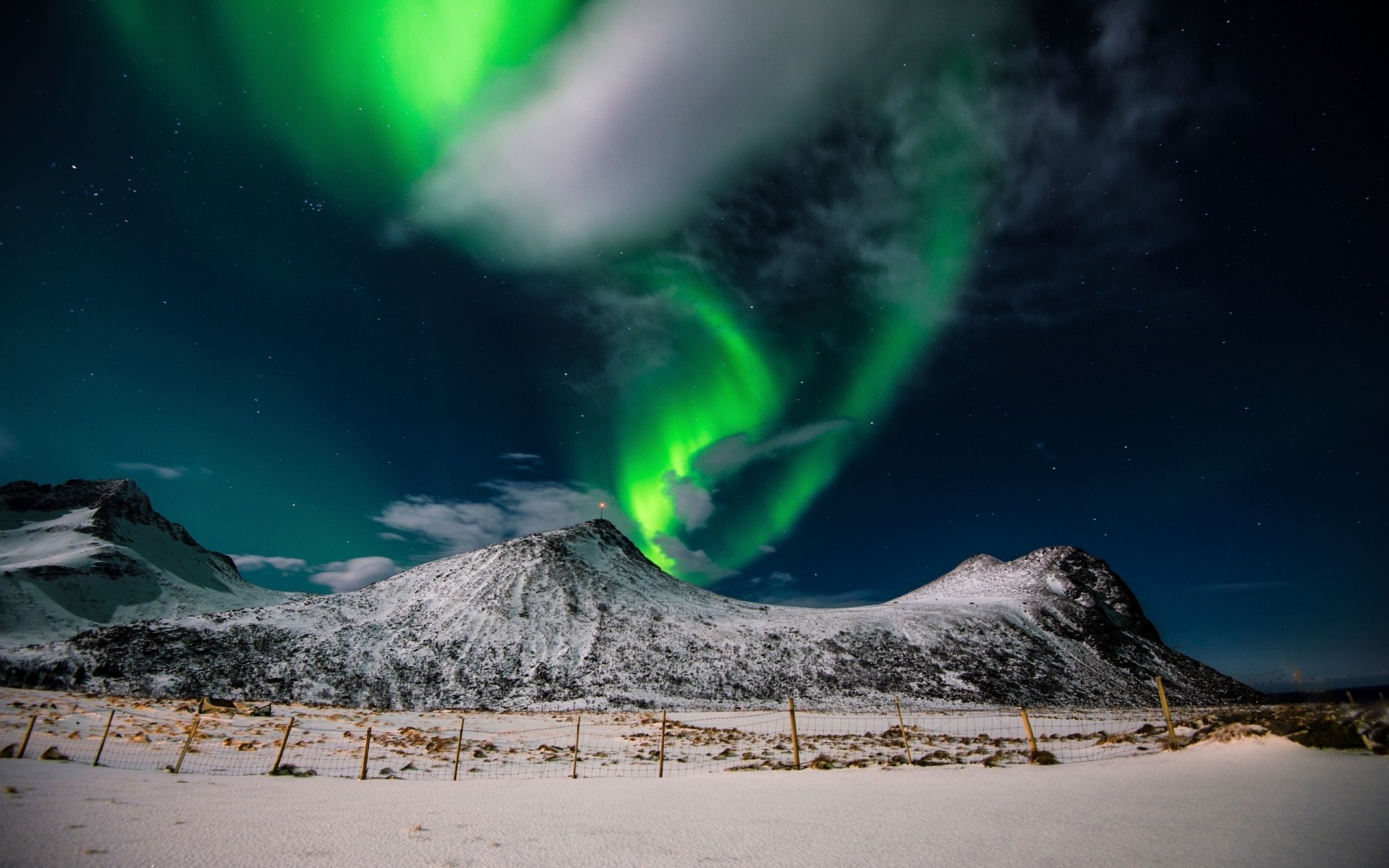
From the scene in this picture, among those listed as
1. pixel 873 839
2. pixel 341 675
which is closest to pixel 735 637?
pixel 341 675

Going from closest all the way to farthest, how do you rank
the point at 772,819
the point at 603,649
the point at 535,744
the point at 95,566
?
1. the point at 772,819
2. the point at 535,744
3. the point at 603,649
4. the point at 95,566

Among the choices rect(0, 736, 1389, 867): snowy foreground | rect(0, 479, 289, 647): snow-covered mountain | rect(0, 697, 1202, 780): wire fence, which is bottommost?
rect(0, 697, 1202, 780): wire fence

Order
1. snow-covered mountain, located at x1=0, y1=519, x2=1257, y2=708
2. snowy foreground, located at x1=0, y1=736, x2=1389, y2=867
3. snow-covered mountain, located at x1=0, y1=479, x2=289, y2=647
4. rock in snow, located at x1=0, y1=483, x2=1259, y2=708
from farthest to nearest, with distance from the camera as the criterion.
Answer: snow-covered mountain, located at x1=0, y1=479, x2=289, y2=647 < snow-covered mountain, located at x1=0, y1=519, x2=1257, y2=708 < rock in snow, located at x1=0, y1=483, x2=1259, y2=708 < snowy foreground, located at x1=0, y1=736, x2=1389, y2=867

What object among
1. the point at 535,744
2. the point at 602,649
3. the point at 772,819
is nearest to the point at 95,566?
the point at 602,649

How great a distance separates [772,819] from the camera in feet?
35.1

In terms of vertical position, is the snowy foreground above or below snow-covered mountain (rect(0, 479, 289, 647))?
below

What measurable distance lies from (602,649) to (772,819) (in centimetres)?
6542

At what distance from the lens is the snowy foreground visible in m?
7.77

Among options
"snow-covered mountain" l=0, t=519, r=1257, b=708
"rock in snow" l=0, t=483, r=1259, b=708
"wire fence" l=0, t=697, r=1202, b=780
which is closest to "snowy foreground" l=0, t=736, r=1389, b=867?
"wire fence" l=0, t=697, r=1202, b=780

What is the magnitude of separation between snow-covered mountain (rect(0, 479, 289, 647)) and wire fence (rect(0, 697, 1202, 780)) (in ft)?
352

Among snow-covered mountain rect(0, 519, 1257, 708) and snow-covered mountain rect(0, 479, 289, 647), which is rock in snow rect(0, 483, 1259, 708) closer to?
snow-covered mountain rect(0, 519, 1257, 708)

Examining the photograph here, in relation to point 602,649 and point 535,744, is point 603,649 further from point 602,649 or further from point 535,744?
point 535,744

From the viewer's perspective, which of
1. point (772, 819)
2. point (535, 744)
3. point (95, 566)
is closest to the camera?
point (772, 819)

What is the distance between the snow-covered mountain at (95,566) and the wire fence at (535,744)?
352ft
